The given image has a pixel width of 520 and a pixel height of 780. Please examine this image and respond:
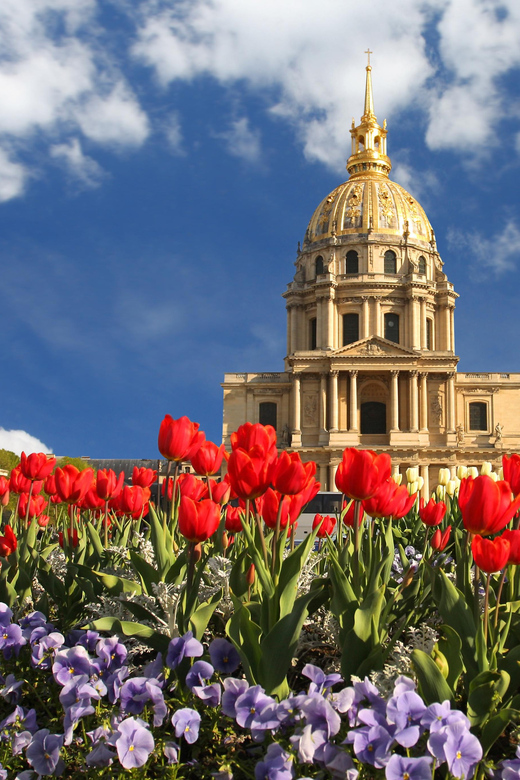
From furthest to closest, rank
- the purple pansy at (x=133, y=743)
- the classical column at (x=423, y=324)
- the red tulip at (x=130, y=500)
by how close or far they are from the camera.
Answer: the classical column at (x=423, y=324) → the red tulip at (x=130, y=500) → the purple pansy at (x=133, y=743)

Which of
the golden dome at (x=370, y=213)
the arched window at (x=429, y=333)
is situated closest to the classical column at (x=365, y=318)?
the arched window at (x=429, y=333)

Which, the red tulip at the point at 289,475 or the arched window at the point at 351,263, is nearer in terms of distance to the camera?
the red tulip at the point at 289,475

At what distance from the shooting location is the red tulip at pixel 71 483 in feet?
15.4

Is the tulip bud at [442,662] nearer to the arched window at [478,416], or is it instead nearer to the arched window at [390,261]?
the arched window at [478,416]

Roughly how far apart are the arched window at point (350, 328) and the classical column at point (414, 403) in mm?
7481

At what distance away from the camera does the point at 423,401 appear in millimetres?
→ 49156

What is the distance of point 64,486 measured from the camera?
15.5 ft

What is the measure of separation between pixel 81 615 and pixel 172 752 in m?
1.69

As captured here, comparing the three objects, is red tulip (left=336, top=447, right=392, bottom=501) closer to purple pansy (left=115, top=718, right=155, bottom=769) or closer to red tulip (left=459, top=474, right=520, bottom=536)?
red tulip (left=459, top=474, right=520, bottom=536)

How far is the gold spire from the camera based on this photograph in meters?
63.5

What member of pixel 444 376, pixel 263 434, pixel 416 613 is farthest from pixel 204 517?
pixel 444 376

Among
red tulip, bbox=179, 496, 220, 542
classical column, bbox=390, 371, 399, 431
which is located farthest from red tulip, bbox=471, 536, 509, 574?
classical column, bbox=390, 371, 399, 431

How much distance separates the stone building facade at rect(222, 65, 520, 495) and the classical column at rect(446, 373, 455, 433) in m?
0.07

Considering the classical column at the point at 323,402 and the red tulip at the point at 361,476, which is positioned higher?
the classical column at the point at 323,402
